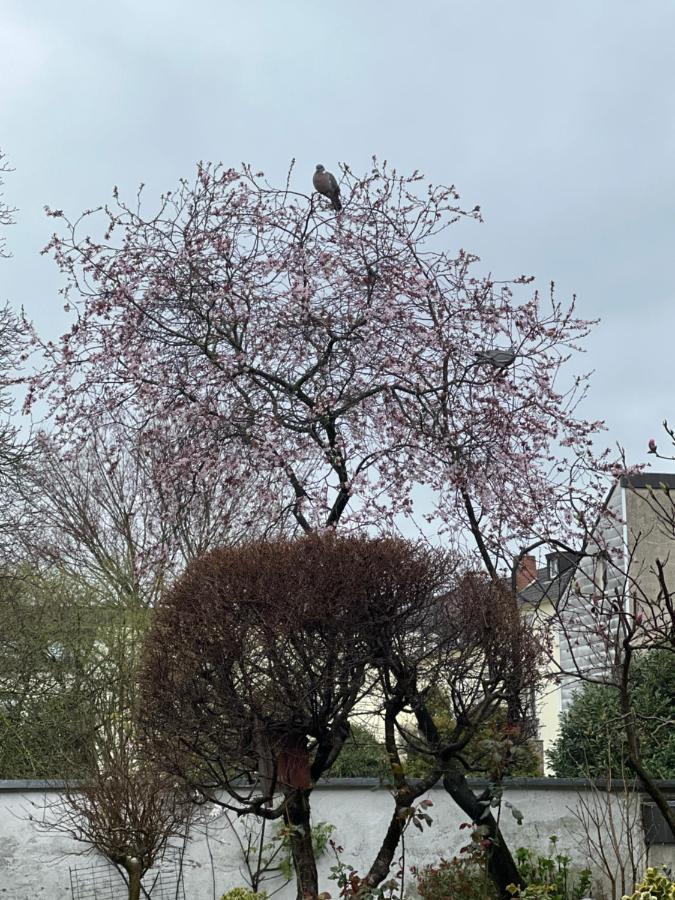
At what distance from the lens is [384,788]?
9.27 metres

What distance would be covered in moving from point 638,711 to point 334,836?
3002 mm

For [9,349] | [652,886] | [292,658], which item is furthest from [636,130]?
[9,349]

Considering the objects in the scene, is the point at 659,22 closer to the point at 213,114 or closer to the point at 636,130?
the point at 636,130

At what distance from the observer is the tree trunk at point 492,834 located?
8266mm

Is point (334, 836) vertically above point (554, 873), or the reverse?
point (334, 836)

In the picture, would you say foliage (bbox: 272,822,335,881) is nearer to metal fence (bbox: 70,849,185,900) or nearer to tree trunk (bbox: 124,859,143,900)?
metal fence (bbox: 70,849,185,900)

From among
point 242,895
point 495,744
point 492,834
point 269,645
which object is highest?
point 269,645

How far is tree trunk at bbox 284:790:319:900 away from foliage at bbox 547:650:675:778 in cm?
309

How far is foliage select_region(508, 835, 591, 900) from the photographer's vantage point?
9203 millimetres

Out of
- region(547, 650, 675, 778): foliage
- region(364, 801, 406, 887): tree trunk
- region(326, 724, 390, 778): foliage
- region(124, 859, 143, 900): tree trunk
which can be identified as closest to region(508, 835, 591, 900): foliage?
region(547, 650, 675, 778): foliage

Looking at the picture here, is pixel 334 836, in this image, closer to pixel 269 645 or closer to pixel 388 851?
pixel 388 851

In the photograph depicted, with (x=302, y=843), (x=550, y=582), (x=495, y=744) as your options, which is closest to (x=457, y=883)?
(x=302, y=843)

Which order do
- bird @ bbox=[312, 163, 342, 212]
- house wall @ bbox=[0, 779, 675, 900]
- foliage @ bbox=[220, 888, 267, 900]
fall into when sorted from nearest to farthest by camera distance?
foliage @ bbox=[220, 888, 267, 900] → house wall @ bbox=[0, 779, 675, 900] → bird @ bbox=[312, 163, 342, 212]

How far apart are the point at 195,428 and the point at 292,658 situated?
11.2 ft
